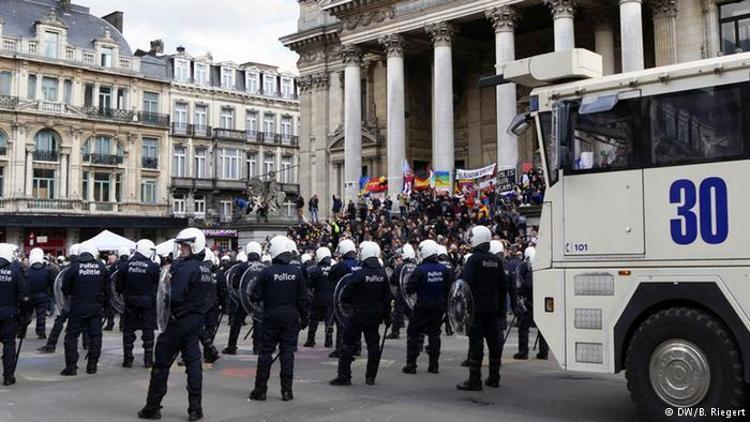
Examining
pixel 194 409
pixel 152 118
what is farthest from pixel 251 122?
pixel 194 409

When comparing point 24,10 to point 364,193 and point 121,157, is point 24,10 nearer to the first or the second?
point 121,157

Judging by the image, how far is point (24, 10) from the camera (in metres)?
51.8

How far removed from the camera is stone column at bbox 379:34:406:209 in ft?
114

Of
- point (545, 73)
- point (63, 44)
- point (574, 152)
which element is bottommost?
point (574, 152)

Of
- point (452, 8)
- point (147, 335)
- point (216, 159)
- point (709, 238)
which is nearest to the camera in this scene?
point (709, 238)

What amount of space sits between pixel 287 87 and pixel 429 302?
187ft

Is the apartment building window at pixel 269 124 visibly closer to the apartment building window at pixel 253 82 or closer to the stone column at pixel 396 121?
the apartment building window at pixel 253 82

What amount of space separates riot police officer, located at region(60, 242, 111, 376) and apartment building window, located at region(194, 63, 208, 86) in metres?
49.7

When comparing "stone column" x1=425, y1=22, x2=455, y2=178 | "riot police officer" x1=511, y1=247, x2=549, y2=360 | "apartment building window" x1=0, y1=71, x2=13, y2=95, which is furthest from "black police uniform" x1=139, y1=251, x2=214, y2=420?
"apartment building window" x1=0, y1=71, x2=13, y2=95

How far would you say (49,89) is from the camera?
50.6 metres

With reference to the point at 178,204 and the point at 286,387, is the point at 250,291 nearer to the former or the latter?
the point at 286,387

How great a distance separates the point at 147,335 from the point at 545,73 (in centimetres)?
792

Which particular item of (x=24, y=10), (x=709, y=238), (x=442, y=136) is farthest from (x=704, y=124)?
(x=24, y=10)

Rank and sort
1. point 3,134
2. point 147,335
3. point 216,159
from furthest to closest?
1. point 216,159
2. point 3,134
3. point 147,335
